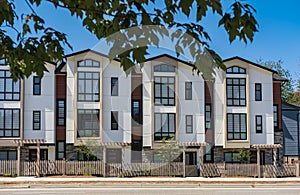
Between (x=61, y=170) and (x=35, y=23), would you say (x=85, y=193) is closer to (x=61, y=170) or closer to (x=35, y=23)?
(x=61, y=170)

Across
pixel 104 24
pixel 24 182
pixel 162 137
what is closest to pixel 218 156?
pixel 162 137

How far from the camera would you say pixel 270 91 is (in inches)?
1371

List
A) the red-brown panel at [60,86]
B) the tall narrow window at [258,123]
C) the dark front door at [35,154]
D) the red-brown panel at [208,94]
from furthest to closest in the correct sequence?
the tall narrow window at [258,123] → the red-brown panel at [208,94] → the dark front door at [35,154] → the red-brown panel at [60,86]

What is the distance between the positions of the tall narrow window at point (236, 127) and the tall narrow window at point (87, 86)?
9.02 m

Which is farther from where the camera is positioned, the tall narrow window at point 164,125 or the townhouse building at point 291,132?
the townhouse building at point 291,132

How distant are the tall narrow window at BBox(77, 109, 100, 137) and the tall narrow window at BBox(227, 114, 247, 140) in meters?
8.78

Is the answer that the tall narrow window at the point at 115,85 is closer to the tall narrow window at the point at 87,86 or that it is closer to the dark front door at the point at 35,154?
the tall narrow window at the point at 87,86

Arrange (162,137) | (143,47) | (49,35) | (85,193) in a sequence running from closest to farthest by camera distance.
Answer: (143,47) < (49,35) < (85,193) < (162,137)

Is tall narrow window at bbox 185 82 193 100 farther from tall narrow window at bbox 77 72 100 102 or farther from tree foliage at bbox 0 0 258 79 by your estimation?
tree foliage at bbox 0 0 258 79

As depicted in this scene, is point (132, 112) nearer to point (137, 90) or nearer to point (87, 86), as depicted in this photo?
point (137, 90)

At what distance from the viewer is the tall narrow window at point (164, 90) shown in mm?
32562

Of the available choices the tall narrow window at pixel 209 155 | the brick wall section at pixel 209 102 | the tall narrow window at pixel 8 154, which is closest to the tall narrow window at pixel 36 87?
the tall narrow window at pixel 8 154

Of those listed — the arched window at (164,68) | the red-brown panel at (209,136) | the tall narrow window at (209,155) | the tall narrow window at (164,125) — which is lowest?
the tall narrow window at (209,155)

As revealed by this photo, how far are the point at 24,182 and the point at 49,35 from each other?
74.8 feet
